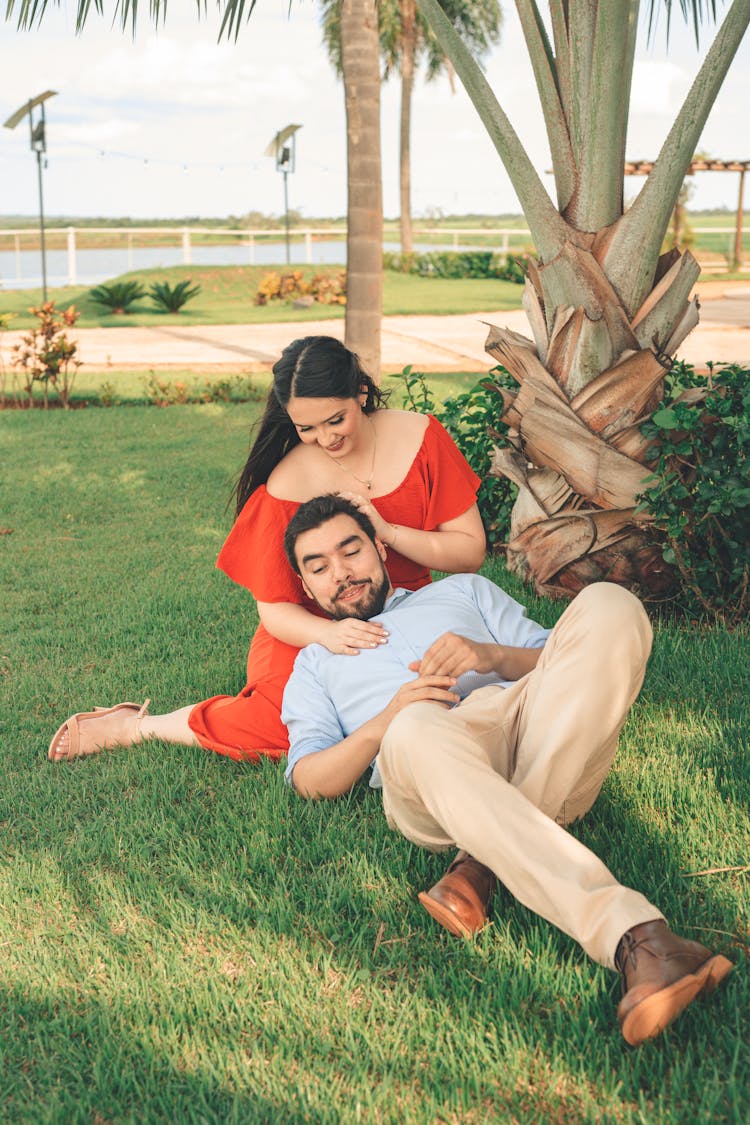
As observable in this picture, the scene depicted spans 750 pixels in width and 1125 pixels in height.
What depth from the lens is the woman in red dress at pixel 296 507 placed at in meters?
3.60

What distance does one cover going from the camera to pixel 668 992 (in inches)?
82.0

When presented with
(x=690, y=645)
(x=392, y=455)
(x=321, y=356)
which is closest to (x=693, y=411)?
(x=690, y=645)

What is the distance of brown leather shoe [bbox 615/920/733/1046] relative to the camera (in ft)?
6.86

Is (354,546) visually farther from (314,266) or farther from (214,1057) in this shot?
(314,266)

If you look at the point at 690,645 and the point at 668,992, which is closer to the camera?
the point at 668,992

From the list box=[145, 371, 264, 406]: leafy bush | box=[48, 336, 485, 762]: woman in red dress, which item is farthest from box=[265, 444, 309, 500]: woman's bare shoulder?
box=[145, 371, 264, 406]: leafy bush

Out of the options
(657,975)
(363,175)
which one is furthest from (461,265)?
(657,975)

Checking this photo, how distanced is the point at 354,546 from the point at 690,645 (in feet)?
5.96

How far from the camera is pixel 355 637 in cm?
320

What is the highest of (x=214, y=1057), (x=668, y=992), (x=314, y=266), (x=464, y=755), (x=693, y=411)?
(x=314, y=266)

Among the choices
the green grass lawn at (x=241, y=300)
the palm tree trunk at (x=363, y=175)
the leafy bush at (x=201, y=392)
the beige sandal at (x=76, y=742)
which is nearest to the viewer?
the beige sandal at (x=76, y=742)

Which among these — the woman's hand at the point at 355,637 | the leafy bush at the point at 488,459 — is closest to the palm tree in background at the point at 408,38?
the leafy bush at the point at 488,459

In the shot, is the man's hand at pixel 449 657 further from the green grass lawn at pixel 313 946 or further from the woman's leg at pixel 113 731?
the woman's leg at pixel 113 731

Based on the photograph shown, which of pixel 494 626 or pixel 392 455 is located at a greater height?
pixel 392 455
